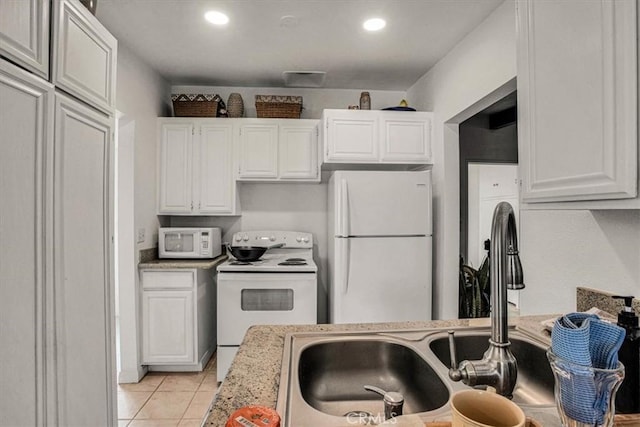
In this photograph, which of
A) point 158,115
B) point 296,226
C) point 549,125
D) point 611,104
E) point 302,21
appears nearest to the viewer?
point 611,104

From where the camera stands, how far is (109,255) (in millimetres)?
1679

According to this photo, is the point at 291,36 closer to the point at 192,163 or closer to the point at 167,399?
the point at 192,163

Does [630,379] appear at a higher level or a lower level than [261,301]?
higher

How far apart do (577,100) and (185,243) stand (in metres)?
2.92

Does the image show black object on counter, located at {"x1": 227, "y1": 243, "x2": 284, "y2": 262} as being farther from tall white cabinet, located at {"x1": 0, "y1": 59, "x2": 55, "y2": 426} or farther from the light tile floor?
tall white cabinet, located at {"x1": 0, "y1": 59, "x2": 55, "y2": 426}

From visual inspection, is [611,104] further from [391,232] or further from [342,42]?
Result: [342,42]

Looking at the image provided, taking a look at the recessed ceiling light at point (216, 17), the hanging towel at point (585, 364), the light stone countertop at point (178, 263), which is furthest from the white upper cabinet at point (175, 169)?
the hanging towel at point (585, 364)

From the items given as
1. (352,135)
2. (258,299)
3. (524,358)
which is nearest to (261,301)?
(258,299)

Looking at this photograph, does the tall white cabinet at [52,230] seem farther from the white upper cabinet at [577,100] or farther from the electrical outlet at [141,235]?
the white upper cabinet at [577,100]

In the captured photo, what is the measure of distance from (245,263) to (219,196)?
715mm

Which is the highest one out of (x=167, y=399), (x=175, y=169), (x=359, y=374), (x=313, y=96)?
(x=313, y=96)

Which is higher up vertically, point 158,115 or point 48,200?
point 158,115

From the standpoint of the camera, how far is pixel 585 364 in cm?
62

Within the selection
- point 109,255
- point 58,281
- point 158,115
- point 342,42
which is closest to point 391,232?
point 342,42
